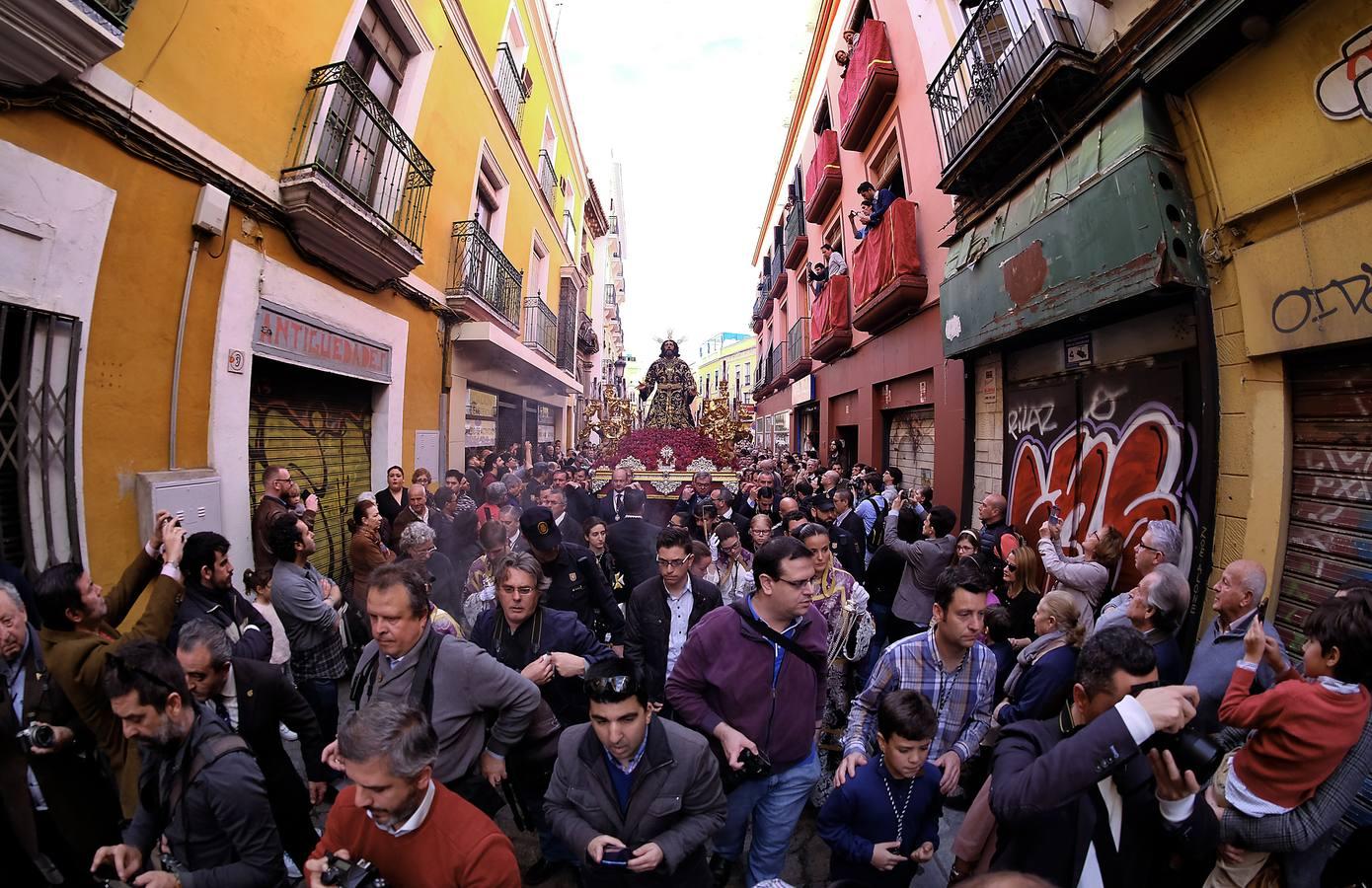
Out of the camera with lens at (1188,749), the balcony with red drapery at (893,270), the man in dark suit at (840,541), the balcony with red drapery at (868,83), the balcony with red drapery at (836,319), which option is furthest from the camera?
the balcony with red drapery at (836,319)

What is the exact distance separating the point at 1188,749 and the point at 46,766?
3683 mm

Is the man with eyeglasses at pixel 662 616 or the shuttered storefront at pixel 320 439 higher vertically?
the shuttered storefront at pixel 320 439

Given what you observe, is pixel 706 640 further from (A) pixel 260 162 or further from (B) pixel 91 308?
(A) pixel 260 162

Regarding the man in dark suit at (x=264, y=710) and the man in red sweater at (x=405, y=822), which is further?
the man in dark suit at (x=264, y=710)

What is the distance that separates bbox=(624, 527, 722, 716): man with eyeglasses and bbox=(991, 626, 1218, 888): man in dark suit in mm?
1821

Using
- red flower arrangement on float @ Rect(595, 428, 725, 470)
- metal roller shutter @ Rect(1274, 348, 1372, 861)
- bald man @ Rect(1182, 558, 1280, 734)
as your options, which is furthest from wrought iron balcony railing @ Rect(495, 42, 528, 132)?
bald man @ Rect(1182, 558, 1280, 734)

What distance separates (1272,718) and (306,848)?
12.0ft

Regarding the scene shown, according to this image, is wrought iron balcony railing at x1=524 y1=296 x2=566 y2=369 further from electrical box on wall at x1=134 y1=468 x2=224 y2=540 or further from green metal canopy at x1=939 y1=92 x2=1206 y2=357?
green metal canopy at x1=939 y1=92 x2=1206 y2=357

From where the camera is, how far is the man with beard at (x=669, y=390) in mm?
15320

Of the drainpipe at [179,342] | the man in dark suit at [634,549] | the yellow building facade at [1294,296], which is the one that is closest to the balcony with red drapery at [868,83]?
the yellow building facade at [1294,296]

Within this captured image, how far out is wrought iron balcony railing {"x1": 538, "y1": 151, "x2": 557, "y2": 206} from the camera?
15224mm

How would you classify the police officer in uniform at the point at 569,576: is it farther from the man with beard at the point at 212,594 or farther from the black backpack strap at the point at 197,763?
the black backpack strap at the point at 197,763

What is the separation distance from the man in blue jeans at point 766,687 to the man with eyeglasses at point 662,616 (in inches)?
28.8

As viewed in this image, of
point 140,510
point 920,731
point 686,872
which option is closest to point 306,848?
point 686,872
